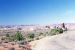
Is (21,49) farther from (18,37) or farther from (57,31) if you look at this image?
(57,31)

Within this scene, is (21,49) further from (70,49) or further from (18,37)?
(18,37)

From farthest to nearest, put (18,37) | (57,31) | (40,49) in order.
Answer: (57,31)
(18,37)
(40,49)

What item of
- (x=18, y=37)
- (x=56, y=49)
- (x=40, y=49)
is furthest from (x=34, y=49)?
(x=18, y=37)

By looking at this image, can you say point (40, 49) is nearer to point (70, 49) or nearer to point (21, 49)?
point (21, 49)

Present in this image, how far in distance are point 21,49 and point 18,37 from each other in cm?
1954

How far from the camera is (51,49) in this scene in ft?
78.7

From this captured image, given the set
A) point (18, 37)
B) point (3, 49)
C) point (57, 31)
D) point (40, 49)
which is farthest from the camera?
point (57, 31)

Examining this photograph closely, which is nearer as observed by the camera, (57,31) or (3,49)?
(3,49)

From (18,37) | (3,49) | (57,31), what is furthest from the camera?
(57,31)

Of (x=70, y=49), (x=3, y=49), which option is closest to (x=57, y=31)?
(x=70, y=49)

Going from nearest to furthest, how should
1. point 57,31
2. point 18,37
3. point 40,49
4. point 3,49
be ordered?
point 3,49 < point 40,49 < point 18,37 < point 57,31

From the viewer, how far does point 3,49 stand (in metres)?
21.9

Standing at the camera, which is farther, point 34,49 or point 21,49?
point 34,49

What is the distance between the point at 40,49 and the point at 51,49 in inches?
56.7
